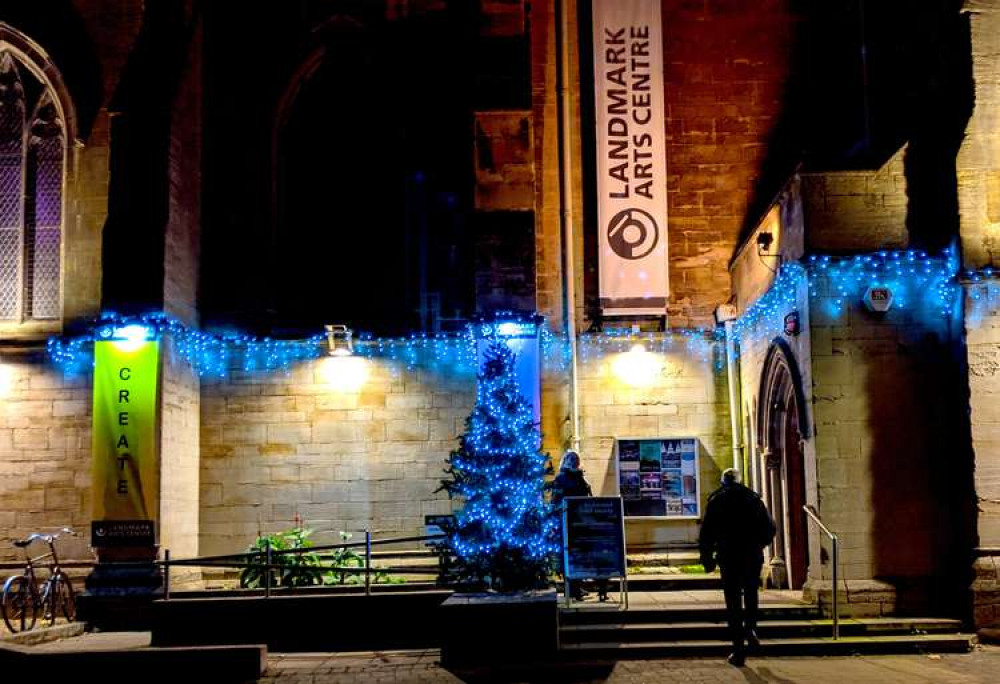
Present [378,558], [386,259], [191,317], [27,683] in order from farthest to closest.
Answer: [386,259] < [191,317] < [378,558] < [27,683]

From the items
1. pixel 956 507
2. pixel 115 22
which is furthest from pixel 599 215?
pixel 115 22

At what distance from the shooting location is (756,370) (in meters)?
14.8

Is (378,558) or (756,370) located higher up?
(756,370)

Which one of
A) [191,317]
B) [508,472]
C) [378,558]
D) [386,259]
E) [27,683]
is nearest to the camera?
[27,683]

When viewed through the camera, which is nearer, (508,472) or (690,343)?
(508,472)

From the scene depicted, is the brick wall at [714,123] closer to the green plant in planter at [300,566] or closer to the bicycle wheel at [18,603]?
the green plant in planter at [300,566]

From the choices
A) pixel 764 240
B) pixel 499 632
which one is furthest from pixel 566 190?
pixel 499 632

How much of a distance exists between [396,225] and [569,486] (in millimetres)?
6330

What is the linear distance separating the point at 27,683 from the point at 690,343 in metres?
10.3

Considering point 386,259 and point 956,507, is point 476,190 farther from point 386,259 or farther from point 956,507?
point 956,507

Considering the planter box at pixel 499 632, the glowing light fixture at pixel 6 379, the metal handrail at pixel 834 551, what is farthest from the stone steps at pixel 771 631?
the glowing light fixture at pixel 6 379

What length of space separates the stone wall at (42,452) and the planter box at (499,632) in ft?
24.2

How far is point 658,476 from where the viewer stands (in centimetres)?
1598

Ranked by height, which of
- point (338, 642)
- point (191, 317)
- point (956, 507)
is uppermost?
point (191, 317)
